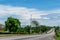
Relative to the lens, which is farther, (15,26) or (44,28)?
(44,28)

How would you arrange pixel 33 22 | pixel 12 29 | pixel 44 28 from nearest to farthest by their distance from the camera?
pixel 33 22
pixel 12 29
pixel 44 28

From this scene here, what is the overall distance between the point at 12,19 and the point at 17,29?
8871 mm

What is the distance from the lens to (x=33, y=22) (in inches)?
3430

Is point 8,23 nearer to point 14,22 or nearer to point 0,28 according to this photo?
point 14,22

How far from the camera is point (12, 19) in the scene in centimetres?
13050

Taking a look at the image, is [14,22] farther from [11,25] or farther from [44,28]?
[44,28]

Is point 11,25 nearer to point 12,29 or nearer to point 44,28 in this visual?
point 12,29

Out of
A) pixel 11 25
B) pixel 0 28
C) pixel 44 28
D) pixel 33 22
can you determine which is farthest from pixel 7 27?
pixel 44 28

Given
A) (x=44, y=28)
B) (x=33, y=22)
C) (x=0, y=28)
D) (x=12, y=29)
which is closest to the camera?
(x=33, y=22)

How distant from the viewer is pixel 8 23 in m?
127

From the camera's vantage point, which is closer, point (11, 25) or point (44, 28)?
point (11, 25)

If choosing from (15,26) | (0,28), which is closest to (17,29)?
(15,26)

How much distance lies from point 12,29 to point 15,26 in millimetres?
2749

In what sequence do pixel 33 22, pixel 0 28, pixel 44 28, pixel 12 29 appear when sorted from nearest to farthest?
pixel 33 22, pixel 12 29, pixel 0 28, pixel 44 28
